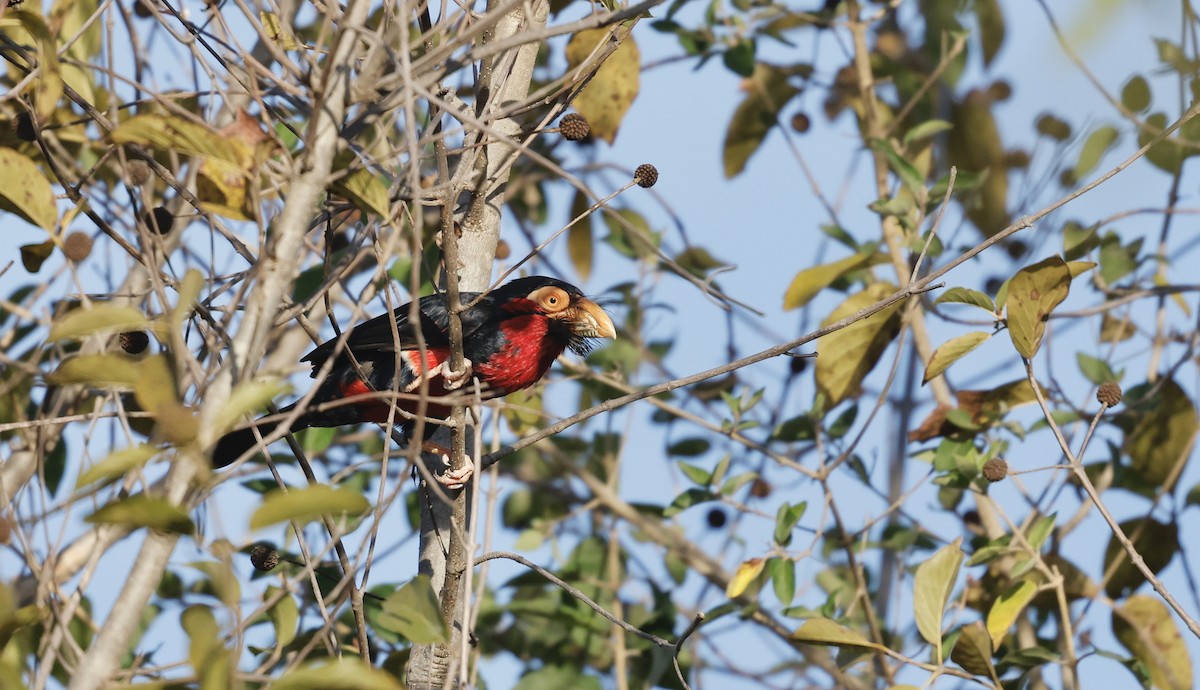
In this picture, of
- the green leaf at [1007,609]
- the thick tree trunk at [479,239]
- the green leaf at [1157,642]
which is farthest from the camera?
the green leaf at [1157,642]

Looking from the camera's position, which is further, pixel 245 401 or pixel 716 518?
pixel 716 518

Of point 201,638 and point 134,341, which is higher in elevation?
point 134,341

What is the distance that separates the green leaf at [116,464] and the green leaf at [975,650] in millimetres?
2405

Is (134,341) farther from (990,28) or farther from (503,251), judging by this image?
(990,28)

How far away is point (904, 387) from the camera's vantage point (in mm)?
5547

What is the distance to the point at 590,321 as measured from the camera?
442 centimetres

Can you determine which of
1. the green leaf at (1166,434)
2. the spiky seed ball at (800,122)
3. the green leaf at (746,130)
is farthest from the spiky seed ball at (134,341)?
the spiky seed ball at (800,122)

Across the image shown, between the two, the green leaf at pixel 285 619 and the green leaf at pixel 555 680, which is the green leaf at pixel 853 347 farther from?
the green leaf at pixel 285 619

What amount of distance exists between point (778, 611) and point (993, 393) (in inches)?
40.9

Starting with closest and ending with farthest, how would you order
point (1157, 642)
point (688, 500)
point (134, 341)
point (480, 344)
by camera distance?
1. point (134, 341)
2. point (1157, 642)
3. point (480, 344)
4. point (688, 500)

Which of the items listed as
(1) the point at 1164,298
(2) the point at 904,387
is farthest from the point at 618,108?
(1) the point at 1164,298

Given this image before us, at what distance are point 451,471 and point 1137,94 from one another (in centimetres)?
321

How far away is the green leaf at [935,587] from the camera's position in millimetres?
3500

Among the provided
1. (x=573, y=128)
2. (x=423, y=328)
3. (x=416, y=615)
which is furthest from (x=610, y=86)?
(x=416, y=615)
